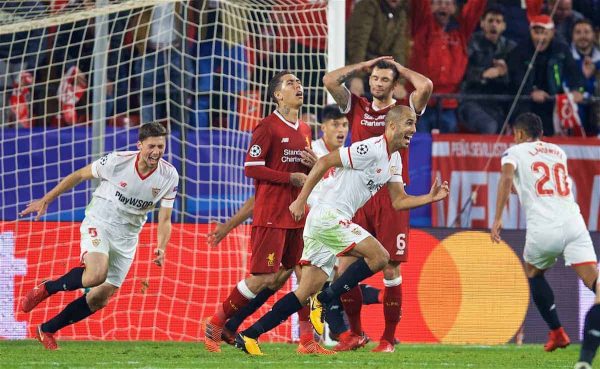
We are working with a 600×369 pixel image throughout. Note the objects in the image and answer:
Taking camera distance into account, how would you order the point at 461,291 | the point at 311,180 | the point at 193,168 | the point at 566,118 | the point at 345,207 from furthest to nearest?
1. the point at 566,118
2. the point at 193,168
3. the point at 461,291
4. the point at 345,207
5. the point at 311,180

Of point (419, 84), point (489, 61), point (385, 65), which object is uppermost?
point (385, 65)

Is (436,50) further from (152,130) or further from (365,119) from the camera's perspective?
(152,130)

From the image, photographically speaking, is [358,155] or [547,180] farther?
[547,180]

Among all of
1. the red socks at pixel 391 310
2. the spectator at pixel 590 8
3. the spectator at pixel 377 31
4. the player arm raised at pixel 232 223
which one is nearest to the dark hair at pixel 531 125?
the red socks at pixel 391 310

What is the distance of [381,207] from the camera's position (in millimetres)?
11070

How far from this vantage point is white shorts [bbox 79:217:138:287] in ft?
35.9

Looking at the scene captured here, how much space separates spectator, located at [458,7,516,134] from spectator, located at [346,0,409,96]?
1.09 meters

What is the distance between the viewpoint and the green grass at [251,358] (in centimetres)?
905

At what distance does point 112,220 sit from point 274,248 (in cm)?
156

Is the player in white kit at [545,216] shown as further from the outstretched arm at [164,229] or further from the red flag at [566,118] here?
the red flag at [566,118]

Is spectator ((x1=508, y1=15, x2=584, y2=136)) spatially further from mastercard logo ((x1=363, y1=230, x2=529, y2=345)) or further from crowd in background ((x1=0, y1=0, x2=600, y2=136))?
mastercard logo ((x1=363, y1=230, x2=529, y2=345))

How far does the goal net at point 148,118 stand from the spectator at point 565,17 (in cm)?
435

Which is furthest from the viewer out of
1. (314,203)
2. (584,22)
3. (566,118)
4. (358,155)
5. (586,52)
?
(584,22)

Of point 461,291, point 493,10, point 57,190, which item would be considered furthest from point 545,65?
point 57,190
